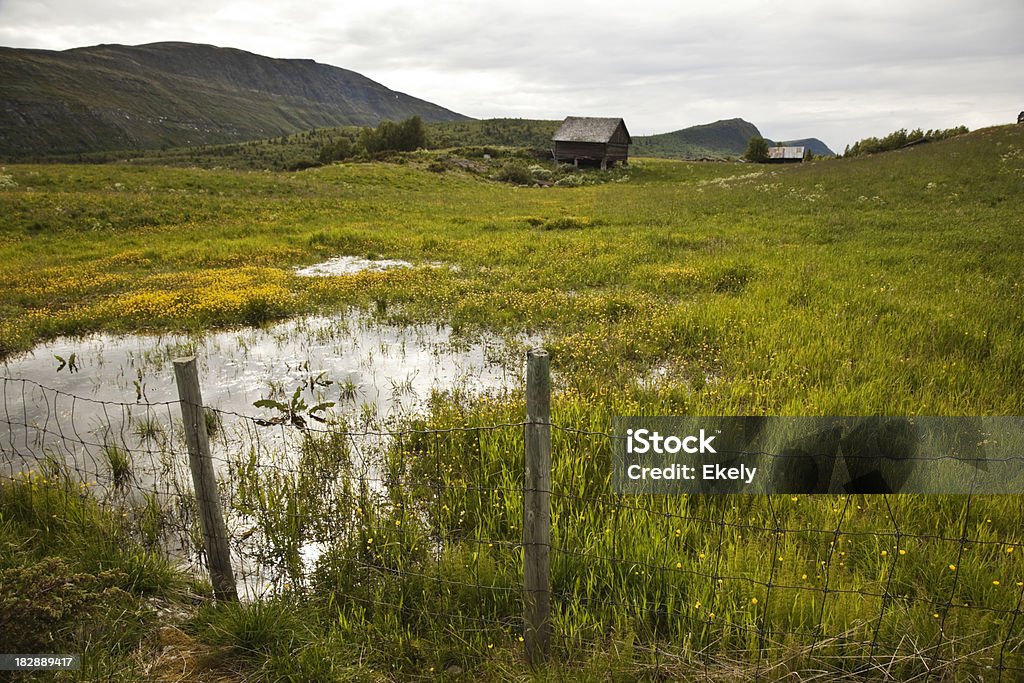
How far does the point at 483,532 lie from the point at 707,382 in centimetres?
440

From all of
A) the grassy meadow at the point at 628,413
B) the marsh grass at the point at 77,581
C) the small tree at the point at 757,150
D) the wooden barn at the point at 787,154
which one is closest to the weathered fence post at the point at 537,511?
the grassy meadow at the point at 628,413

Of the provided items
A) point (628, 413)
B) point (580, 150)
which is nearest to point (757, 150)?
point (580, 150)

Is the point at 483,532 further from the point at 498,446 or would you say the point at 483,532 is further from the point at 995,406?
the point at 995,406

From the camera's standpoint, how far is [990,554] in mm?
A: 3848

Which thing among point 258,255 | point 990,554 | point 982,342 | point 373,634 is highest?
point 258,255

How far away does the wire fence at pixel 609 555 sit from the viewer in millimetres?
3314

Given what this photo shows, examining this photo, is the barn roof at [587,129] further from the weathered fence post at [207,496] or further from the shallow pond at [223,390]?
the weathered fence post at [207,496]

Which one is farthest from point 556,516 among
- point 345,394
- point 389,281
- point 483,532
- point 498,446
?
point 389,281

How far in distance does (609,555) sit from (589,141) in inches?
2771

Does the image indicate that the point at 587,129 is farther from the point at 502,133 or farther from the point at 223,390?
the point at 502,133
